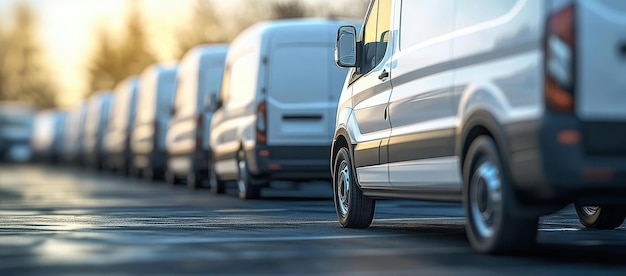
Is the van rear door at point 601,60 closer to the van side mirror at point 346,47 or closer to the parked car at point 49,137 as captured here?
the van side mirror at point 346,47

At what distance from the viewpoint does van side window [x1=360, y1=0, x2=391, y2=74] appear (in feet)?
34.6

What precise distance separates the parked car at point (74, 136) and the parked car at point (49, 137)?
307 centimetres

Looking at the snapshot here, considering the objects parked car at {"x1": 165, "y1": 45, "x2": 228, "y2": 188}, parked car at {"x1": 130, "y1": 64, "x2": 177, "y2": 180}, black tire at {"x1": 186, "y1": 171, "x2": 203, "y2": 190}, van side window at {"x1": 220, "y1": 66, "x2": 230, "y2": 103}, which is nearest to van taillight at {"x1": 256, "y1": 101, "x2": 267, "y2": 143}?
van side window at {"x1": 220, "y1": 66, "x2": 230, "y2": 103}

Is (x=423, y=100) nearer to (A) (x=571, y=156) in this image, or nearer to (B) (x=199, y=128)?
(A) (x=571, y=156)

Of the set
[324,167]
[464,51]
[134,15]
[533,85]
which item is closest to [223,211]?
[324,167]

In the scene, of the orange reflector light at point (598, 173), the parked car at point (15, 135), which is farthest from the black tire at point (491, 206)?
the parked car at point (15, 135)

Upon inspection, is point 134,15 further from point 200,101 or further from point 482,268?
point 482,268

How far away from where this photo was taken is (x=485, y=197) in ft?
27.1

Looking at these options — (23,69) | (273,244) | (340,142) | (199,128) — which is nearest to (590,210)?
(340,142)

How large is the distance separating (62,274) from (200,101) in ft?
49.7

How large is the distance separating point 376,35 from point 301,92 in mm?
6156

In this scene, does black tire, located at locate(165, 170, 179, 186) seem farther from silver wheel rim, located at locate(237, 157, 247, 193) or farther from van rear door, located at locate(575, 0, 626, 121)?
van rear door, located at locate(575, 0, 626, 121)

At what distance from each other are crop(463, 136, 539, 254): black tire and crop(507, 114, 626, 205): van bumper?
0.36 m

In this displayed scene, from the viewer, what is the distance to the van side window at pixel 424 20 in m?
9.00
